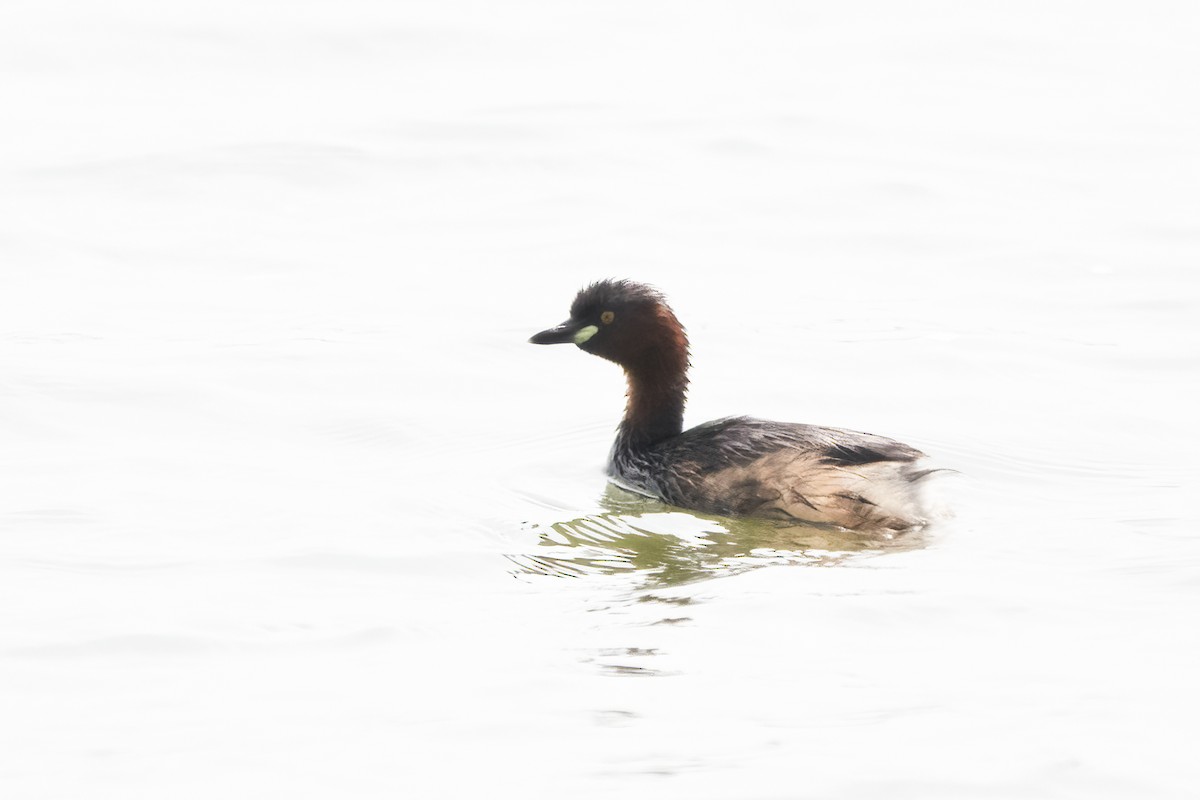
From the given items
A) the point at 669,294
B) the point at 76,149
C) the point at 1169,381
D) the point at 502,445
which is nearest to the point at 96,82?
the point at 76,149

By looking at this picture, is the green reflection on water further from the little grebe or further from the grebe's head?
the grebe's head

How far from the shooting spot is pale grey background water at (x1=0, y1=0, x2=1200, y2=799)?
5.12m

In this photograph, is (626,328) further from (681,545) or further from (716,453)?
(681,545)

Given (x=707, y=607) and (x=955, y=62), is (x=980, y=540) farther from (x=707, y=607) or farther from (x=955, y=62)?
(x=955, y=62)

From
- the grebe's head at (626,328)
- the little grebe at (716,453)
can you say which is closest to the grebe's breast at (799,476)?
the little grebe at (716,453)

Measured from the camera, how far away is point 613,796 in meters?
4.66

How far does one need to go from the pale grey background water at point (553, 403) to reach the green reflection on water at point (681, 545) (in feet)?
0.11

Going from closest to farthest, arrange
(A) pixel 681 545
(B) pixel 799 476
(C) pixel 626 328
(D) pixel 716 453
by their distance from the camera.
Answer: (A) pixel 681 545 → (B) pixel 799 476 → (D) pixel 716 453 → (C) pixel 626 328

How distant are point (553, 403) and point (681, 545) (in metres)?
2.50

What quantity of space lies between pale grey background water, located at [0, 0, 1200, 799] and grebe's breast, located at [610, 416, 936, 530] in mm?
234

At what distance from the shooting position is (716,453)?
26.1ft

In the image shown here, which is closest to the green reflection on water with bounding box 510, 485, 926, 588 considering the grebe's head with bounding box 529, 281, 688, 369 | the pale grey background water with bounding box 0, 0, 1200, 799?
the pale grey background water with bounding box 0, 0, 1200, 799

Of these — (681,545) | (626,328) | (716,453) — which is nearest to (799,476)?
(716,453)

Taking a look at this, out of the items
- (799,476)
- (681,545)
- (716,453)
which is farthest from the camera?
(716,453)
